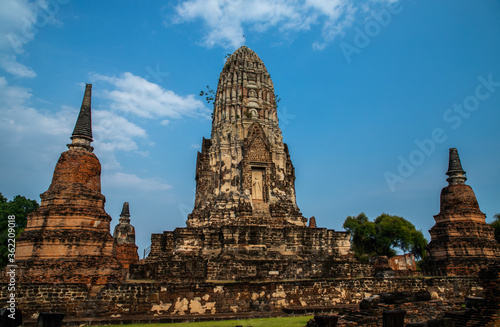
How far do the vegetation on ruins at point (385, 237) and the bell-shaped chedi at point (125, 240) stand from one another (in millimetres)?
30114

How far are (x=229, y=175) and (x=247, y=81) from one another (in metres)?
7.33

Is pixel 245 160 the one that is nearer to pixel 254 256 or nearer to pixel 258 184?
pixel 258 184

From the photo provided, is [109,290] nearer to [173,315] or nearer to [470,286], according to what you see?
[173,315]

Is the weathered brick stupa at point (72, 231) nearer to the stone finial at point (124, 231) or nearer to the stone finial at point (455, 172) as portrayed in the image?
the stone finial at point (124, 231)

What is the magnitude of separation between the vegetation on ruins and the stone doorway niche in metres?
29.7

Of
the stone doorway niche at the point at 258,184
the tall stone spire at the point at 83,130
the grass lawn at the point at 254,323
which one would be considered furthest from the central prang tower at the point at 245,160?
the grass lawn at the point at 254,323

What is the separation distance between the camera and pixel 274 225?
22.5m

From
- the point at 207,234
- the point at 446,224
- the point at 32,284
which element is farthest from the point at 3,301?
the point at 446,224

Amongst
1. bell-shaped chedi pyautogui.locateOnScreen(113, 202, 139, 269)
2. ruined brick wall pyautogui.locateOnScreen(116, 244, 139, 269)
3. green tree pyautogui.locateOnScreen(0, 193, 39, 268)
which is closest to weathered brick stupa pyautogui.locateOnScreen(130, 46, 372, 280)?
ruined brick wall pyautogui.locateOnScreen(116, 244, 139, 269)

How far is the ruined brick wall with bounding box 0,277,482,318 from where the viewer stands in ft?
46.3

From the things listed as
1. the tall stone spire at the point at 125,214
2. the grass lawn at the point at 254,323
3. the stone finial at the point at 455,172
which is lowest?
the grass lawn at the point at 254,323

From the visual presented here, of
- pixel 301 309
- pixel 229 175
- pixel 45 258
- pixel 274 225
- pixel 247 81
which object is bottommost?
pixel 301 309

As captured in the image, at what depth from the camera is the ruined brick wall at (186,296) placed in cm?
1412

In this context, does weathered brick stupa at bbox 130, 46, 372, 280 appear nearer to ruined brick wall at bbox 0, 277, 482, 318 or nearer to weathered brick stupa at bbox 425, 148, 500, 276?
ruined brick wall at bbox 0, 277, 482, 318
